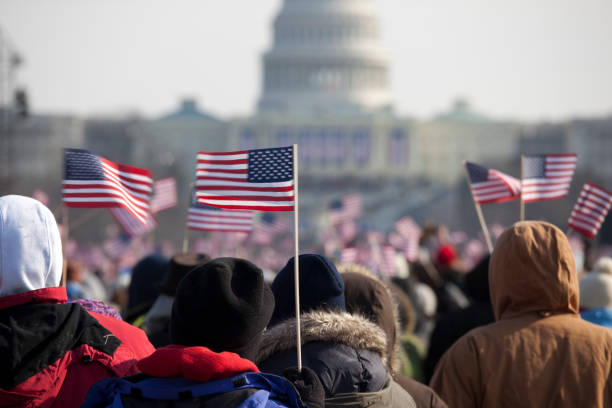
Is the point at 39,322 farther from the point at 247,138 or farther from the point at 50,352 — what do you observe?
the point at 247,138

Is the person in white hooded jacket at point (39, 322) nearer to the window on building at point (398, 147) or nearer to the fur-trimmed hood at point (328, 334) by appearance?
the fur-trimmed hood at point (328, 334)

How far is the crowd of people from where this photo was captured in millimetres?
3814

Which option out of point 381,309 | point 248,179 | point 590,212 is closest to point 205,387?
point 381,309

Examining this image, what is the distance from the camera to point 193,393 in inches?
146

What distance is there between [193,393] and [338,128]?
108 metres

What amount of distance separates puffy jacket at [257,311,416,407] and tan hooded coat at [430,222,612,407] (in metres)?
0.62

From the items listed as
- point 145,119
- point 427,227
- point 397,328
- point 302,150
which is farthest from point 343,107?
point 397,328

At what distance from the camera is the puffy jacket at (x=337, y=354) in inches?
165

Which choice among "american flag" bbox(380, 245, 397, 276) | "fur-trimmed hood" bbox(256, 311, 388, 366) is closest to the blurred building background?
"american flag" bbox(380, 245, 397, 276)

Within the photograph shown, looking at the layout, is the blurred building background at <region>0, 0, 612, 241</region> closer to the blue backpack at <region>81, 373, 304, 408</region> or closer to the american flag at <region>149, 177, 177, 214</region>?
the american flag at <region>149, 177, 177, 214</region>

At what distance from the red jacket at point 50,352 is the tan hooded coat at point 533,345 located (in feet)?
4.67

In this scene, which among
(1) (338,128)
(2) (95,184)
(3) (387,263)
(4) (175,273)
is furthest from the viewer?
(1) (338,128)

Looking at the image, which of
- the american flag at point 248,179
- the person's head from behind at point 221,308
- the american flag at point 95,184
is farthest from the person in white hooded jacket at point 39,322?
the american flag at point 95,184

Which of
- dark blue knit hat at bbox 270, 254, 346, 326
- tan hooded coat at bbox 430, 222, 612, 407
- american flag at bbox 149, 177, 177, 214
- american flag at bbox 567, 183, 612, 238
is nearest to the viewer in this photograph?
dark blue knit hat at bbox 270, 254, 346, 326
